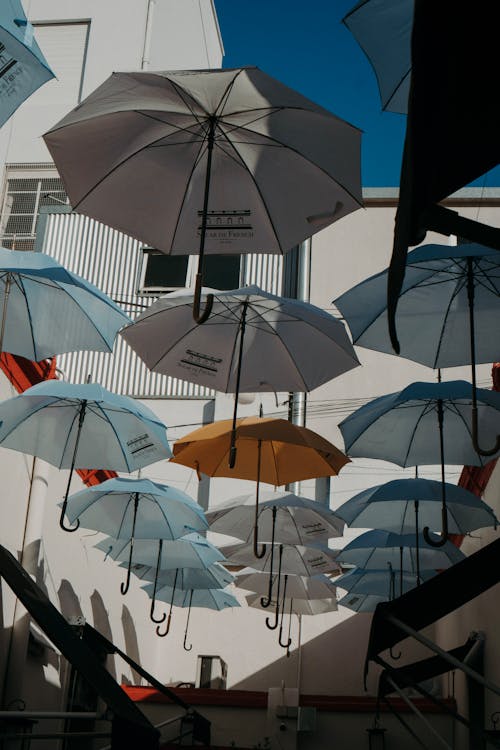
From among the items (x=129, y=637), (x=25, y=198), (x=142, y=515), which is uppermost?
(x=25, y=198)

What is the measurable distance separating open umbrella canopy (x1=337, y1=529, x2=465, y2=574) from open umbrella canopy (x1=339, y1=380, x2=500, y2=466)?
1569mm

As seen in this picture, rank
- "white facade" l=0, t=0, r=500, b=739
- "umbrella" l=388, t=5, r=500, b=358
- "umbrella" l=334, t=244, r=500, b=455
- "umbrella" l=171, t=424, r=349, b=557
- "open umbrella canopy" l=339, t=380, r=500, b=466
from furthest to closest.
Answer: "white facade" l=0, t=0, r=500, b=739 < "open umbrella canopy" l=339, t=380, r=500, b=466 < "umbrella" l=171, t=424, r=349, b=557 < "umbrella" l=334, t=244, r=500, b=455 < "umbrella" l=388, t=5, r=500, b=358

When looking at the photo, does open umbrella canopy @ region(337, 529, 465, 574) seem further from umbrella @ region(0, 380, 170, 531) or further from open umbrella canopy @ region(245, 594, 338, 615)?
umbrella @ region(0, 380, 170, 531)

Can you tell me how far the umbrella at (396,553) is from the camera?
1031 cm

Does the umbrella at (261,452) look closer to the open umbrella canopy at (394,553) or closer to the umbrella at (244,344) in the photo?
the umbrella at (244,344)

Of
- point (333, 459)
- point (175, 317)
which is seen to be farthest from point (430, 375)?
point (175, 317)

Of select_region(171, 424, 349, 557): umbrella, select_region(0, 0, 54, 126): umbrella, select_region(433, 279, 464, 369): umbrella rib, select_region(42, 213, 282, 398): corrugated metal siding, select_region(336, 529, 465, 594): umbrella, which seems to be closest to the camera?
select_region(0, 0, 54, 126): umbrella

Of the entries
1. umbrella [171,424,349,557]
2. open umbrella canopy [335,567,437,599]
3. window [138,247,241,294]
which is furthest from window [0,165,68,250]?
umbrella [171,424,349,557]

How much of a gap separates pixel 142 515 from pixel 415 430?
2.96 meters

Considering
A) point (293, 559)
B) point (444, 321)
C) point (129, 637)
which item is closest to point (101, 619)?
point (129, 637)

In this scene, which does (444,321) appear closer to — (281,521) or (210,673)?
(281,521)

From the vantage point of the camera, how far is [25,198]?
2000 centimetres

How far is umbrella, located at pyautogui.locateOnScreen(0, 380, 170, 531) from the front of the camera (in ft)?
25.6

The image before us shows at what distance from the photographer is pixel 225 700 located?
12219 millimetres
